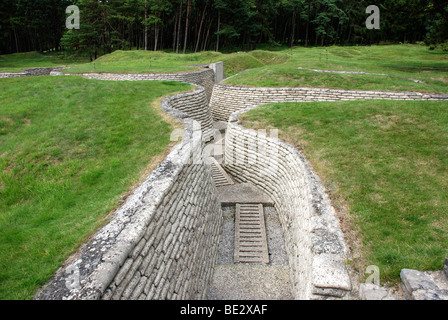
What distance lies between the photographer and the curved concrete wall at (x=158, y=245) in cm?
287

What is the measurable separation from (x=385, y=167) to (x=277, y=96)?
860 cm

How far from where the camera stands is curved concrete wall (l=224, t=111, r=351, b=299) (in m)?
3.75

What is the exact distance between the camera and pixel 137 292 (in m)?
3.17

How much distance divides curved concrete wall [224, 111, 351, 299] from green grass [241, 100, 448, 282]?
33cm

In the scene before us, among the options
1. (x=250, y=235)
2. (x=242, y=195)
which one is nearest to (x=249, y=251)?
(x=250, y=235)

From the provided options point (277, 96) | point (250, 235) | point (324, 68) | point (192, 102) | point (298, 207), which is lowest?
point (250, 235)

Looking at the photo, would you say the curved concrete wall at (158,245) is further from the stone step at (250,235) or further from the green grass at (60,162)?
the stone step at (250,235)

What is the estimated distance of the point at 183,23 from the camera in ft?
137

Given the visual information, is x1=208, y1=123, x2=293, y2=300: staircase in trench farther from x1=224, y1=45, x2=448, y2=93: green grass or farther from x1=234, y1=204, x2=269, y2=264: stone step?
x1=224, y1=45, x2=448, y2=93: green grass

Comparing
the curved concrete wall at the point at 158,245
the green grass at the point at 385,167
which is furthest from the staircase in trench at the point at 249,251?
the green grass at the point at 385,167

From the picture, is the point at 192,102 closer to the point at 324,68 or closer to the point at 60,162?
the point at 60,162

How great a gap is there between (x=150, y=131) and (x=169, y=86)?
6461 mm
